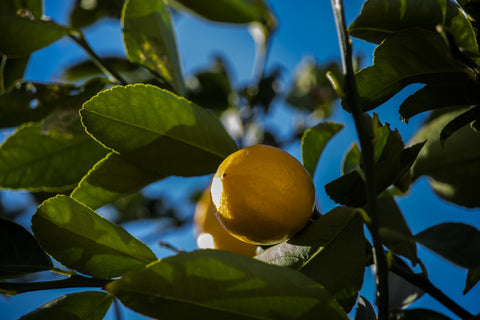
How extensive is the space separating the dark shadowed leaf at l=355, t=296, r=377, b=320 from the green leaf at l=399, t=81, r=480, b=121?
0.85ft

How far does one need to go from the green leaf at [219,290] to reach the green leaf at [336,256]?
0.18 feet

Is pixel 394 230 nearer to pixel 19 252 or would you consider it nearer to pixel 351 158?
pixel 351 158

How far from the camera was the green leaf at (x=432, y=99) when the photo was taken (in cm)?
61

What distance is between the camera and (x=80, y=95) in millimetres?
839

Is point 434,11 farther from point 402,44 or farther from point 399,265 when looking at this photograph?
point 399,265

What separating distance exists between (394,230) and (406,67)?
21 cm

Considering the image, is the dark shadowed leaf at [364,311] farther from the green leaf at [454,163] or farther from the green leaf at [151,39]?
the green leaf at [151,39]

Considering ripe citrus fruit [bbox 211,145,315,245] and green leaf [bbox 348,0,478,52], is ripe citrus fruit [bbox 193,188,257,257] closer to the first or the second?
ripe citrus fruit [bbox 211,145,315,245]

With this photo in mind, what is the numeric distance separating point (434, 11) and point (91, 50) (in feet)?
2.02

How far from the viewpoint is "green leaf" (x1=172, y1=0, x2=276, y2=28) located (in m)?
1.03

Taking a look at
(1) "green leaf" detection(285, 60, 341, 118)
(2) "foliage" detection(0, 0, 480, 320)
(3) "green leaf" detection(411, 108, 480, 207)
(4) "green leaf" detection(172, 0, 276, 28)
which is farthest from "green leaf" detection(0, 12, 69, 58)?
(1) "green leaf" detection(285, 60, 341, 118)

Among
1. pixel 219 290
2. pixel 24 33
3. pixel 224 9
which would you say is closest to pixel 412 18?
pixel 219 290

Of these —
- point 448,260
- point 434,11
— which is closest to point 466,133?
point 434,11

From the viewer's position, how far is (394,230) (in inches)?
22.8
